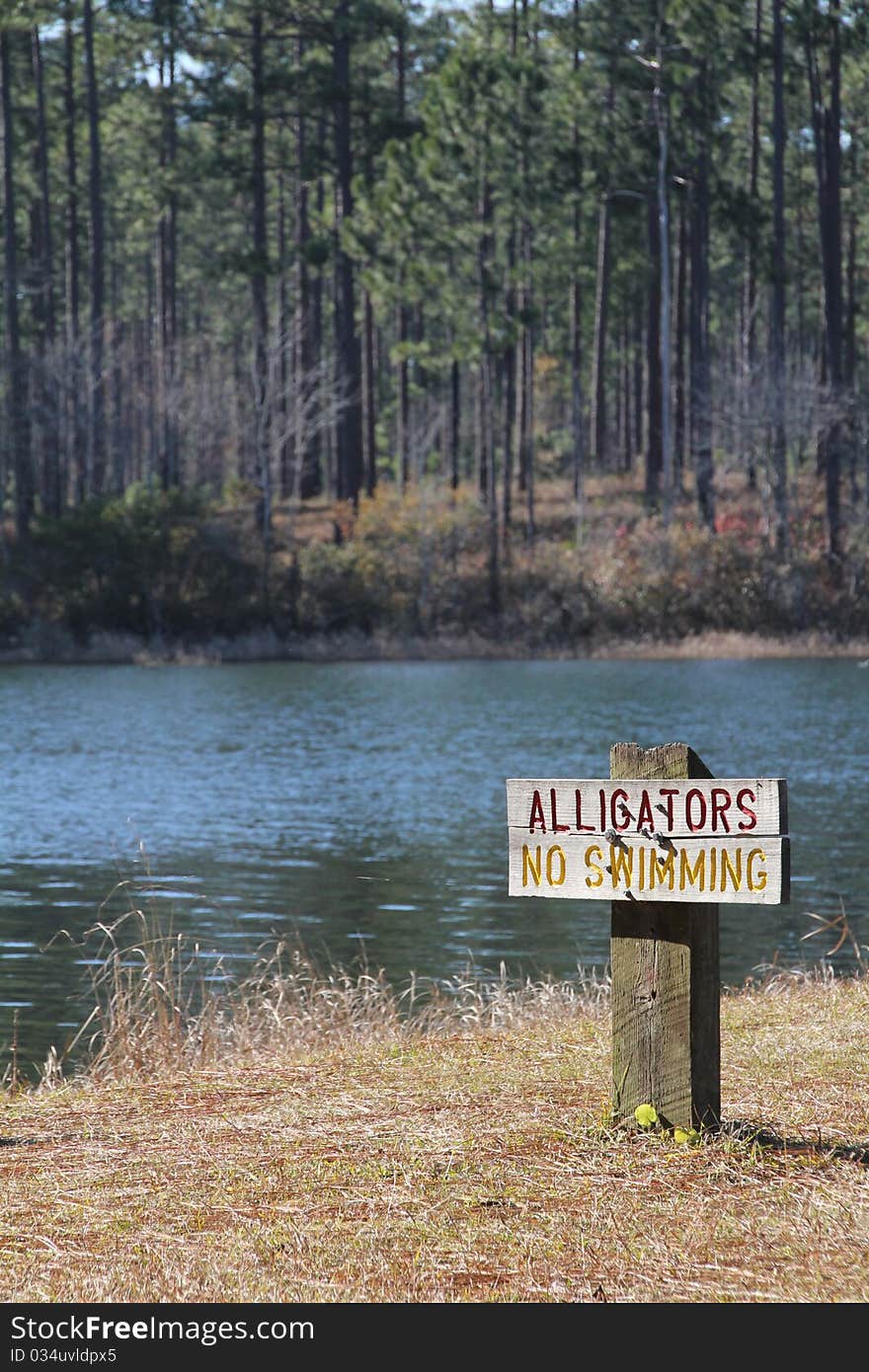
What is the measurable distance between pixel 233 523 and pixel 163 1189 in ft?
166

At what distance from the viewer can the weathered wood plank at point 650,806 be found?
5.63 meters

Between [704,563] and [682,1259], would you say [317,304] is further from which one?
[682,1259]

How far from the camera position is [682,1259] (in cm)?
459

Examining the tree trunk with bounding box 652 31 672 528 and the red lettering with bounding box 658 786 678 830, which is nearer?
the red lettering with bounding box 658 786 678 830

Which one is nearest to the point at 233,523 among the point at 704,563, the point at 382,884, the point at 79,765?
the point at 704,563

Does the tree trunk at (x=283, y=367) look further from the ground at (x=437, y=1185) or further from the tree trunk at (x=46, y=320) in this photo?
the ground at (x=437, y=1185)

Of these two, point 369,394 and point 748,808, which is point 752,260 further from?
point 748,808

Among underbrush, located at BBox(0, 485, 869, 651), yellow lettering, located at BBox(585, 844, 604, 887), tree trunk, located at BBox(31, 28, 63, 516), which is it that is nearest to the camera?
yellow lettering, located at BBox(585, 844, 604, 887)

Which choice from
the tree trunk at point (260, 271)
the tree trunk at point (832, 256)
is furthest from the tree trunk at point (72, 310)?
the tree trunk at point (832, 256)

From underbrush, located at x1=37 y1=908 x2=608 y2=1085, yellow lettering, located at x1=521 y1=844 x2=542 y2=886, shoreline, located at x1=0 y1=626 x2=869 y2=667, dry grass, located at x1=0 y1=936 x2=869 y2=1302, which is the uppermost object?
yellow lettering, located at x1=521 y1=844 x2=542 y2=886

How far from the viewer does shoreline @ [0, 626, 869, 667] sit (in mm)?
49938

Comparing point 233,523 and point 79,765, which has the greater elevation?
point 233,523

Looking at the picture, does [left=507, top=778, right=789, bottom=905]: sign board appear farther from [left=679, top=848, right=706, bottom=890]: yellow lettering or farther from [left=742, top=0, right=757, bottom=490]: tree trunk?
[left=742, top=0, right=757, bottom=490]: tree trunk

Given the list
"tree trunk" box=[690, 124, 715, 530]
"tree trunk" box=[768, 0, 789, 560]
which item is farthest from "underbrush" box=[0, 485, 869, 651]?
"tree trunk" box=[690, 124, 715, 530]
